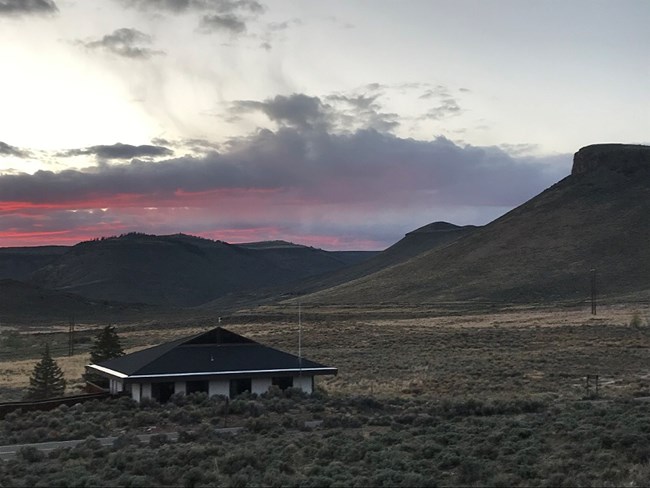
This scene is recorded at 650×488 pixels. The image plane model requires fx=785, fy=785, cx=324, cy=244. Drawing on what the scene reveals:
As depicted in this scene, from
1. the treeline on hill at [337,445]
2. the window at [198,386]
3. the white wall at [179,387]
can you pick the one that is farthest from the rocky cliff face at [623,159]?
the white wall at [179,387]

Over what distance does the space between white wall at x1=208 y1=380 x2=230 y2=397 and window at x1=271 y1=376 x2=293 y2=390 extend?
2267 mm

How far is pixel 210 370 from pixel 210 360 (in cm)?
129

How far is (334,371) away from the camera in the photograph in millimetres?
38500

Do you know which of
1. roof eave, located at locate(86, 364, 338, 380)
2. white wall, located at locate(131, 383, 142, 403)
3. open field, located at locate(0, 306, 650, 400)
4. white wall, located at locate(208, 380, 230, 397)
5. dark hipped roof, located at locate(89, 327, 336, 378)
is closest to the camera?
roof eave, located at locate(86, 364, 338, 380)

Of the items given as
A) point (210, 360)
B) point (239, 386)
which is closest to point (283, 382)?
point (239, 386)

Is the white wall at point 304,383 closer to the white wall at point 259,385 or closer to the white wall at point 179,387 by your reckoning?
the white wall at point 259,385

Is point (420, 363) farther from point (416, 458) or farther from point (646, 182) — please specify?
point (646, 182)

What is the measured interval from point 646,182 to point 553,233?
27562 millimetres

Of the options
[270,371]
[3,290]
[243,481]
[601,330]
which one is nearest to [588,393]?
[270,371]

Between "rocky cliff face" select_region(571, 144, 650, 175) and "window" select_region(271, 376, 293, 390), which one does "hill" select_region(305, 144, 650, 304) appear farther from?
"window" select_region(271, 376, 293, 390)

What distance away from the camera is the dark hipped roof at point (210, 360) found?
36000 mm

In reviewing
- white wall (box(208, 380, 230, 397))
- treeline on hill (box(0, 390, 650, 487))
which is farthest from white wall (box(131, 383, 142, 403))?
white wall (box(208, 380, 230, 397))

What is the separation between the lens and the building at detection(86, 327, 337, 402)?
116ft

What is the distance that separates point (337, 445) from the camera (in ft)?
77.1
